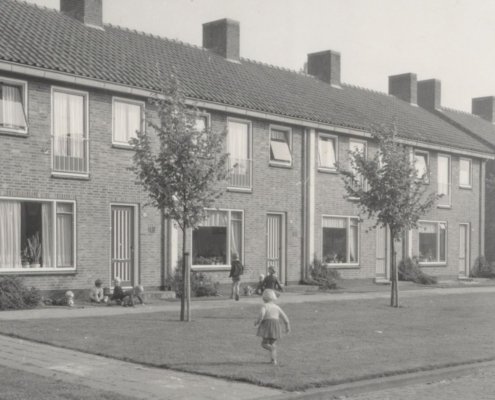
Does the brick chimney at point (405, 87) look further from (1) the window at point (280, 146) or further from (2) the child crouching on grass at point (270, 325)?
(2) the child crouching on grass at point (270, 325)

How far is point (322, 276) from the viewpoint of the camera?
2622 cm

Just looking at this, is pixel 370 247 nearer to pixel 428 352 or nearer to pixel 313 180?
pixel 313 180

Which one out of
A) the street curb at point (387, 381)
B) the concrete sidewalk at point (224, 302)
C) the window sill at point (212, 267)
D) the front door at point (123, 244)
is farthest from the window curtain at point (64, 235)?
the street curb at point (387, 381)

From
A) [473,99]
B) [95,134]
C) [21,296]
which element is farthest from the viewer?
[473,99]

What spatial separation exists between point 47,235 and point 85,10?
28.5 feet

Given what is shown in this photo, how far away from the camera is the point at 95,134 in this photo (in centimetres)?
2005

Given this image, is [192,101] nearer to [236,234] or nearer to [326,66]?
[236,234]

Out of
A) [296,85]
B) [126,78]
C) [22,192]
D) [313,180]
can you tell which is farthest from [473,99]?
[22,192]

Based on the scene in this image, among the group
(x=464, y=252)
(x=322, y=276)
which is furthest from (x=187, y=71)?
(x=464, y=252)

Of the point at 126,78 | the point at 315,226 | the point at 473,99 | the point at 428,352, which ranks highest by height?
the point at 473,99

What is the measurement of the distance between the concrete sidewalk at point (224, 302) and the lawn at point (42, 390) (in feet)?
20.4

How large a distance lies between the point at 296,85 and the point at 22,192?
1421 centimetres

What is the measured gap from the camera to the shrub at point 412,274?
30.2 meters

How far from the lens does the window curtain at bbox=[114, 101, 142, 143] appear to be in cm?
2069
